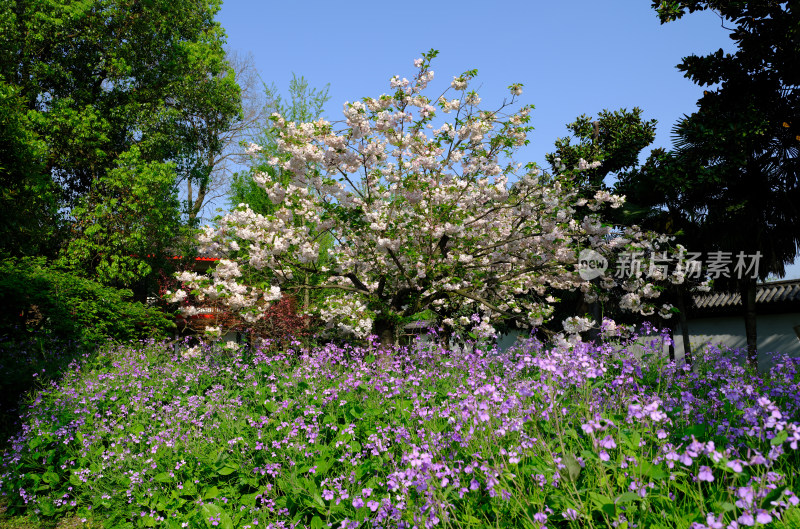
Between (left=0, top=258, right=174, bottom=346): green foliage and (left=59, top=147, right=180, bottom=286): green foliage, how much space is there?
6.07ft

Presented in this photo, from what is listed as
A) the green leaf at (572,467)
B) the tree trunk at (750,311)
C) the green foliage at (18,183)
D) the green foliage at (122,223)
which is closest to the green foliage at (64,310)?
the green foliage at (18,183)

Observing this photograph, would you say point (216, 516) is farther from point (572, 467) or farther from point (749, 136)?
point (749, 136)

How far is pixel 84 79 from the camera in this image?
21.9 metres

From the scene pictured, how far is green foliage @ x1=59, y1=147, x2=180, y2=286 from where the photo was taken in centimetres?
1967

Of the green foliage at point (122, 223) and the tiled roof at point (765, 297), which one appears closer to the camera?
the green foliage at point (122, 223)

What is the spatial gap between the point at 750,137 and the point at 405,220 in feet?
32.3

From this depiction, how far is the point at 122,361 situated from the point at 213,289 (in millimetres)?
3075

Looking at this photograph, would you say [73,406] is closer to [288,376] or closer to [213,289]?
[213,289]

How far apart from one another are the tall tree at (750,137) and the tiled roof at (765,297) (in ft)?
25.6

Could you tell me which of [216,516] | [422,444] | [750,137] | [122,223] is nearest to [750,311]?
[750,137]

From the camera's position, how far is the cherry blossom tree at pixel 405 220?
9.35 m

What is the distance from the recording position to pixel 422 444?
4566 millimetres

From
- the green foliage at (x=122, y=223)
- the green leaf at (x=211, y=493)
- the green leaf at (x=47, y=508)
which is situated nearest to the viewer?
the green leaf at (x=211, y=493)

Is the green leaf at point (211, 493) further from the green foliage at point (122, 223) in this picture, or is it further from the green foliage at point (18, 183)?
the green foliage at point (122, 223)
